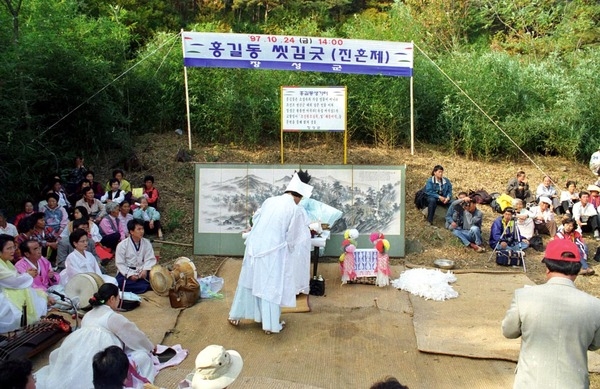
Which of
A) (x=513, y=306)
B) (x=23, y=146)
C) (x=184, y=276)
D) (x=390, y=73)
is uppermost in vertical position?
(x=390, y=73)

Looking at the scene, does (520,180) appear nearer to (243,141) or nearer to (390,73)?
(390,73)

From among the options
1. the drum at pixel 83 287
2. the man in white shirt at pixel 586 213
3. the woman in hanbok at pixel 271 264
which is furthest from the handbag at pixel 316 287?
the man in white shirt at pixel 586 213

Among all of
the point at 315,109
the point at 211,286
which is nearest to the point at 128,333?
the point at 211,286

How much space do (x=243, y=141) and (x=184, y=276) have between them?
6.20m

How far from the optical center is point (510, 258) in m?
8.26

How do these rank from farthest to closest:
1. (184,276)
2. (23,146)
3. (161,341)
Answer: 1. (23,146)
2. (184,276)
3. (161,341)

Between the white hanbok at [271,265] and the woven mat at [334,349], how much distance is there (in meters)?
0.23

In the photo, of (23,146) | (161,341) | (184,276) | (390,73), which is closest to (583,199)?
(390,73)

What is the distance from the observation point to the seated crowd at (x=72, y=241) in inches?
207

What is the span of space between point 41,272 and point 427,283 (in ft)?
14.3

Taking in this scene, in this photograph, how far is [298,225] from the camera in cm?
584

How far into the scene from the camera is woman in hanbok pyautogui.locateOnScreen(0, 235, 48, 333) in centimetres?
495

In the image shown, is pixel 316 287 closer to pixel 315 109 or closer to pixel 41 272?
pixel 41 272

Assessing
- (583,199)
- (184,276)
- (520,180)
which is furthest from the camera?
(520,180)
